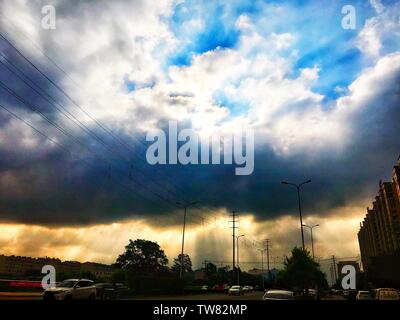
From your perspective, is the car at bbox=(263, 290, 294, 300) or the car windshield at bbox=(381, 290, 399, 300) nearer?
the car at bbox=(263, 290, 294, 300)

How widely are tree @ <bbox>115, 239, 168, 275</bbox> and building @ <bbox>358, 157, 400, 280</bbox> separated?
73.6m

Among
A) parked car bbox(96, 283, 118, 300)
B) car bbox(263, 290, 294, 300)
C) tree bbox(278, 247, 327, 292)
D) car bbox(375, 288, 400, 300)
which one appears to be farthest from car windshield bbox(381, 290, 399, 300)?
tree bbox(278, 247, 327, 292)

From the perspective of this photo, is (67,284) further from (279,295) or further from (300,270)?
(300,270)

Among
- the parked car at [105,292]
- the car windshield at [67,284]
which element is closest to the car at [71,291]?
the car windshield at [67,284]

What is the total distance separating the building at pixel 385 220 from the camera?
93588mm

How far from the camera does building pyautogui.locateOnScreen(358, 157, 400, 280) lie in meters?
93.6

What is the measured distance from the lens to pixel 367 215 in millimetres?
144500

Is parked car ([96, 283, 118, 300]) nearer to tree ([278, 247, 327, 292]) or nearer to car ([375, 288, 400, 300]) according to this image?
car ([375, 288, 400, 300])

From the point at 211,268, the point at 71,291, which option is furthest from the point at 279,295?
the point at 211,268

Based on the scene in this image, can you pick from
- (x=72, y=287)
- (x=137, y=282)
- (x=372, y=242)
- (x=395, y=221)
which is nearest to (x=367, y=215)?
(x=372, y=242)

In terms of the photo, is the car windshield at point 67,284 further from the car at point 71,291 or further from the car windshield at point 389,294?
the car windshield at point 389,294

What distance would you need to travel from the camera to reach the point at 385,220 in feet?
372

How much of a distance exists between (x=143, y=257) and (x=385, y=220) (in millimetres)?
87640
